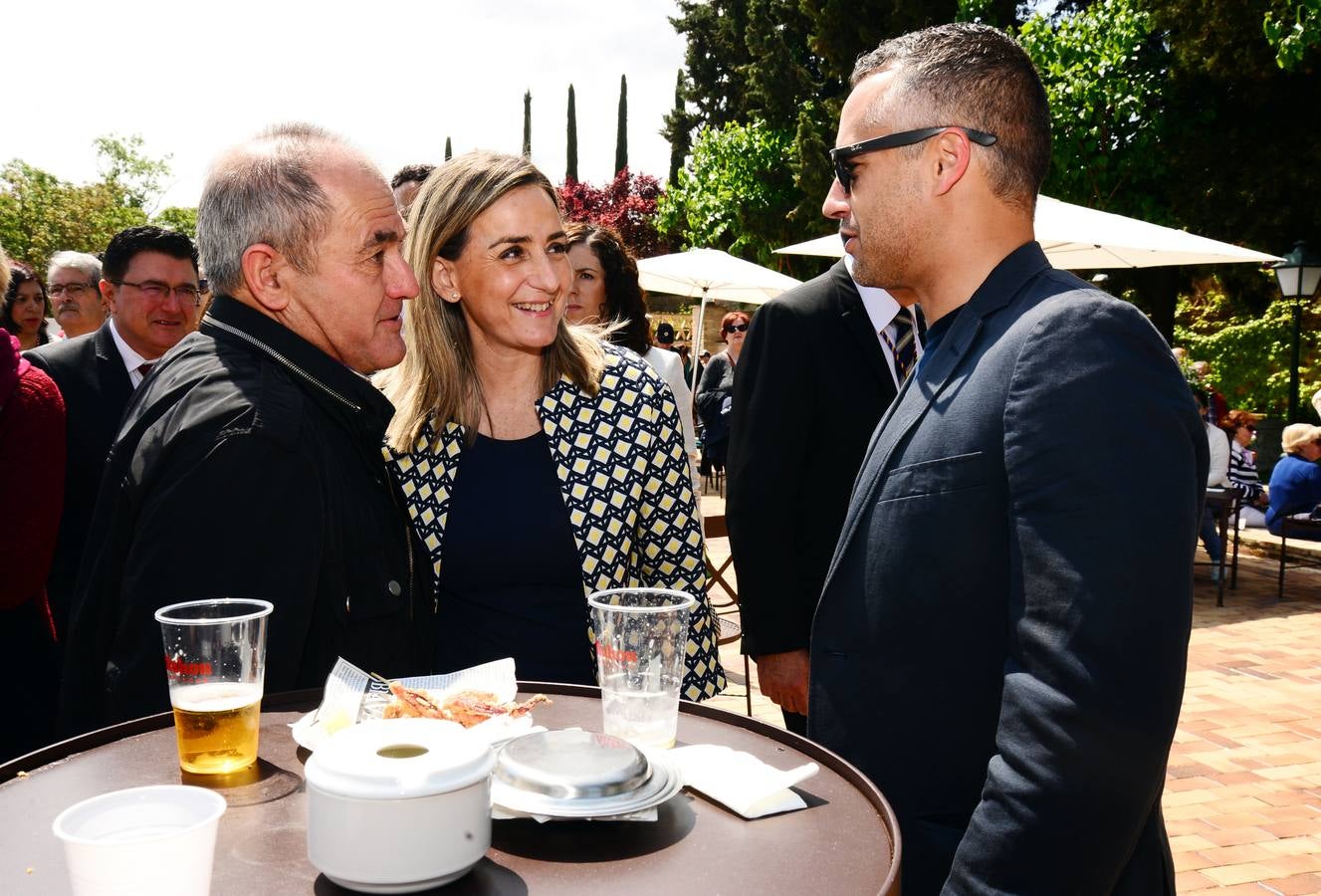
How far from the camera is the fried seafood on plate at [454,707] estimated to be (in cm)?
144

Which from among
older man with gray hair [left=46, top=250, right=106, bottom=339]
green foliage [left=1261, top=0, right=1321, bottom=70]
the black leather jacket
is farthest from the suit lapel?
green foliage [left=1261, top=0, right=1321, bottom=70]

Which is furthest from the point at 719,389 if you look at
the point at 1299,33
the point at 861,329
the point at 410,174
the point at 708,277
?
the point at 861,329

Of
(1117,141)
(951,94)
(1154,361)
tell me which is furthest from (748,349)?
(1117,141)

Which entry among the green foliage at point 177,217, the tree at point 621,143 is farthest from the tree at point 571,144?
the green foliage at point 177,217

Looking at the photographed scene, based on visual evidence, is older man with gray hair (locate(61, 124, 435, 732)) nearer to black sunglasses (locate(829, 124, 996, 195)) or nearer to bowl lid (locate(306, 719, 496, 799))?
bowl lid (locate(306, 719, 496, 799))

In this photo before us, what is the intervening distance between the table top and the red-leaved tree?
36510 millimetres

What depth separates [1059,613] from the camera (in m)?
1.33

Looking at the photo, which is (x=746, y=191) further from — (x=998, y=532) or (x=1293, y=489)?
(x=998, y=532)

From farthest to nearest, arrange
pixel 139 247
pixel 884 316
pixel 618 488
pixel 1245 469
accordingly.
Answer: pixel 1245 469 < pixel 139 247 < pixel 884 316 < pixel 618 488

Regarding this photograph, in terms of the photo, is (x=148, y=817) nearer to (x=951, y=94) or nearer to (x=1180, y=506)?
(x=1180, y=506)

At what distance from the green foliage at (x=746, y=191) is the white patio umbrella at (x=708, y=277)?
46.1ft

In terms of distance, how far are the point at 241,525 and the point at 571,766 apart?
73 centimetres

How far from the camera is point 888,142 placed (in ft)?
6.05

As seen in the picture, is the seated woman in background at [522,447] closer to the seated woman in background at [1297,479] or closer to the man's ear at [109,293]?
the man's ear at [109,293]
